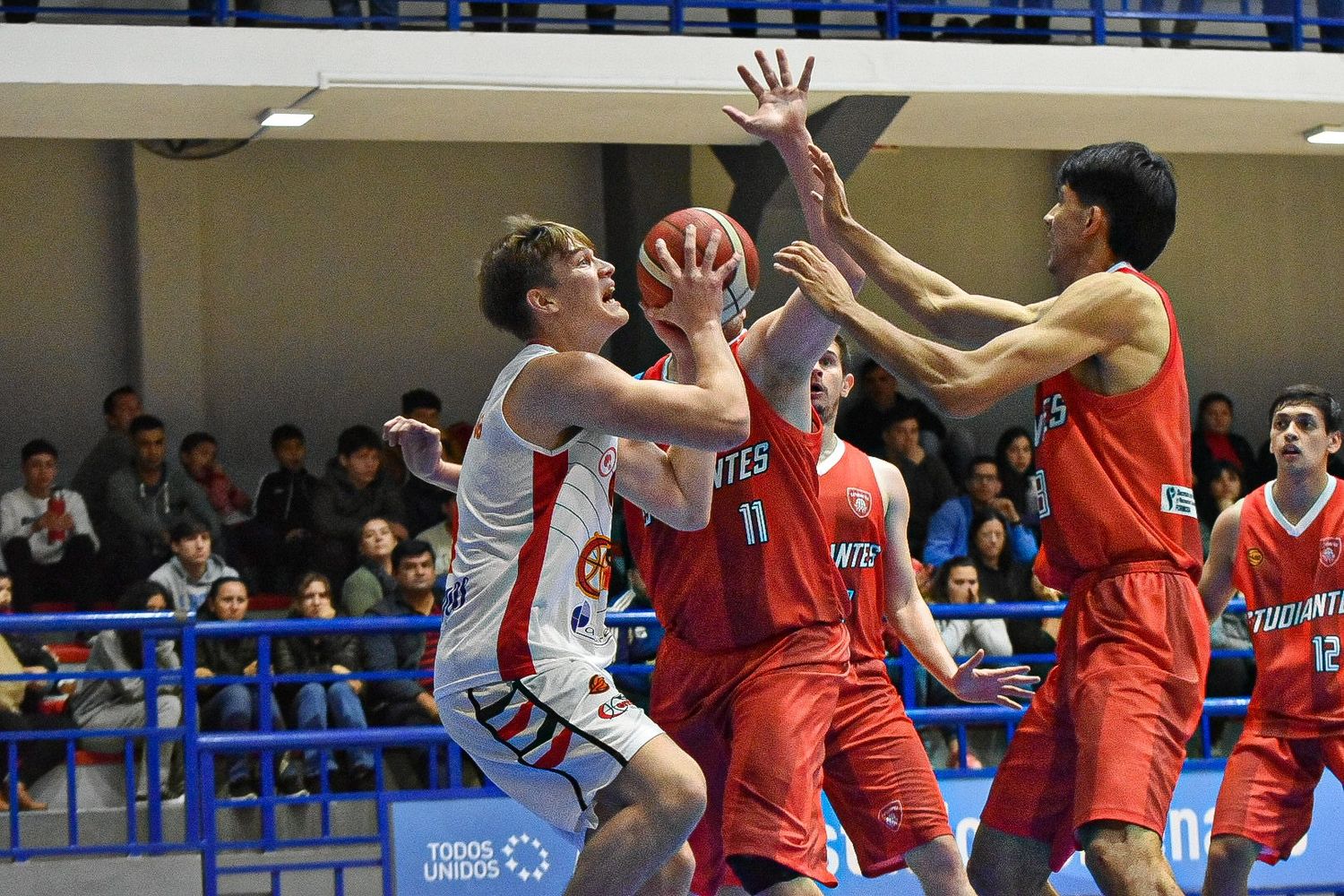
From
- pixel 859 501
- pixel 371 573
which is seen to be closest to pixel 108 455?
pixel 371 573

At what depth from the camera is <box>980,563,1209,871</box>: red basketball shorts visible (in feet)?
13.5

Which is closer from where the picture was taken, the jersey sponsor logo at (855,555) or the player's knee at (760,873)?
the player's knee at (760,873)

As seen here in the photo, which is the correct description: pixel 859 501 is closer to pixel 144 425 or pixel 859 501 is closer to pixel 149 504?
pixel 149 504

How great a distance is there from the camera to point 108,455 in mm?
11453

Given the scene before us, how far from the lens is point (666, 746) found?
4004mm

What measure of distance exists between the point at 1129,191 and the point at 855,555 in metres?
1.95

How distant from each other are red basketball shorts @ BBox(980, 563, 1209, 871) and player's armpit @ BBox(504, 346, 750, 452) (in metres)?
0.99

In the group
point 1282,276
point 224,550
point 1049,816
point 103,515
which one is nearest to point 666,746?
point 1049,816

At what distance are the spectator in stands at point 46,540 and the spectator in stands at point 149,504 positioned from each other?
0.20 metres

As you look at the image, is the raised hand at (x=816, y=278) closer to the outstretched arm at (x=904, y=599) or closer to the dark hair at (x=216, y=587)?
the outstretched arm at (x=904, y=599)

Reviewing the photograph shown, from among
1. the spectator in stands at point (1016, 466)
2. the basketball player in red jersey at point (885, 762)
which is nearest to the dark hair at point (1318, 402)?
the basketball player in red jersey at point (885, 762)

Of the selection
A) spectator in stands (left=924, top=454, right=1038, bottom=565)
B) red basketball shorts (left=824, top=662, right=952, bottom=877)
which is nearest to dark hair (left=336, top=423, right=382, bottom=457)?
spectator in stands (left=924, top=454, right=1038, bottom=565)

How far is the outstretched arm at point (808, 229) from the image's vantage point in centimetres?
454

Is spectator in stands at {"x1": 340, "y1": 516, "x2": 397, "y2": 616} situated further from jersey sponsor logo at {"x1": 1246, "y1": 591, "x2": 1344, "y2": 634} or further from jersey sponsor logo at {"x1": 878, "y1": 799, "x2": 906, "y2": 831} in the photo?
jersey sponsor logo at {"x1": 878, "y1": 799, "x2": 906, "y2": 831}
